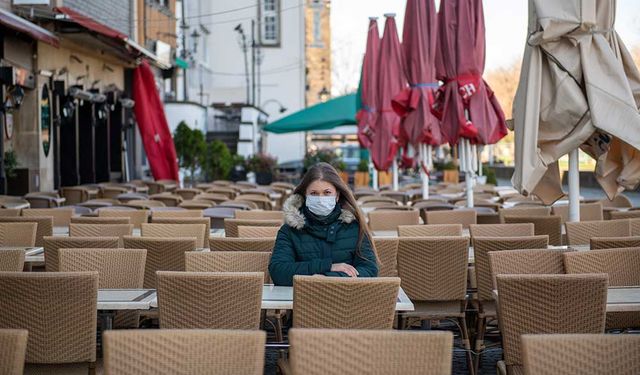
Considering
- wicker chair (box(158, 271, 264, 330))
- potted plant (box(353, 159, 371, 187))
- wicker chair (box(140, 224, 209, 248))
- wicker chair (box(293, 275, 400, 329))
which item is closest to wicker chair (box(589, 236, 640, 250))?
wicker chair (box(293, 275, 400, 329))

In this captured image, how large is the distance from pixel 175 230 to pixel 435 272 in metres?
2.74

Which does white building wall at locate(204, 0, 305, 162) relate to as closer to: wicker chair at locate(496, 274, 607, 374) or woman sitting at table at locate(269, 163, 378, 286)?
woman sitting at table at locate(269, 163, 378, 286)

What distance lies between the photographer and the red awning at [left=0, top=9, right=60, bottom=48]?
17.2 metres

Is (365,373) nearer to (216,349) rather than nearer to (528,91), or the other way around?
(216,349)

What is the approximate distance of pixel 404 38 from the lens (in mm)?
17781

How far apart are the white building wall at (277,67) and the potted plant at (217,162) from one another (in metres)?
25.7

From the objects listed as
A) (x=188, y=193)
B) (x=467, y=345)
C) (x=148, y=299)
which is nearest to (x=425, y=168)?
(x=188, y=193)

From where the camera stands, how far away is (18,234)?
32.8ft

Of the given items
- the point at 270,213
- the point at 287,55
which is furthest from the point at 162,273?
the point at 287,55

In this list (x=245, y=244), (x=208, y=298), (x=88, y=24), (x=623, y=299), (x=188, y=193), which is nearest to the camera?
(x=208, y=298)

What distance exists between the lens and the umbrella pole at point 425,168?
1712 centimetres

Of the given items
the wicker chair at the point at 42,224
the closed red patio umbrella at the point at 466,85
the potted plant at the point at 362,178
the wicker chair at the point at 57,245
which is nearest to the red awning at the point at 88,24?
the closed red patio umbrella at the point at 466,85

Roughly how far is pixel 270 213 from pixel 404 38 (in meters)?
6.07

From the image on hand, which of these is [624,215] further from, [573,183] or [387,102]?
[387,102]
